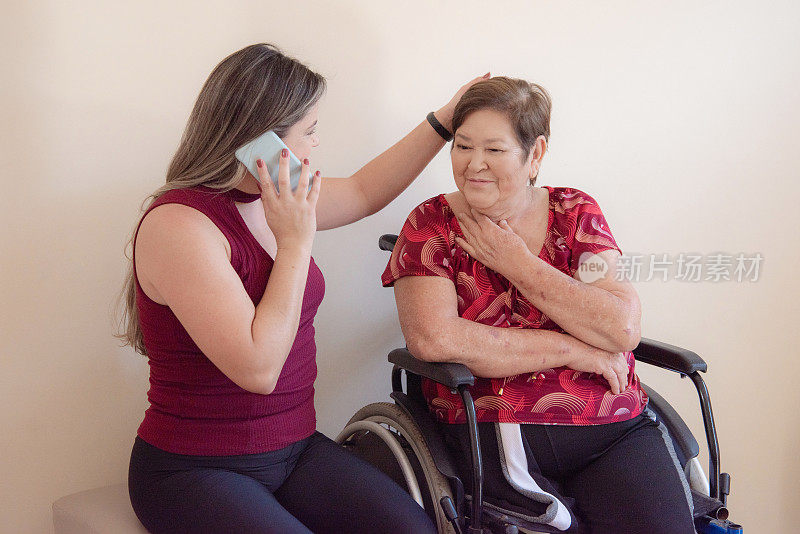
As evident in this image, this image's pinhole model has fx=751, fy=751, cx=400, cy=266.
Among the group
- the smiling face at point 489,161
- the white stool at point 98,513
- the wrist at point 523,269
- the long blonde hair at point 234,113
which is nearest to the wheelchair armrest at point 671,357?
the wrist at point 523,269

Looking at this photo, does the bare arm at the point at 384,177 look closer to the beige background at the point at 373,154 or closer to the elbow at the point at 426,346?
the beige background at the point at 373,154

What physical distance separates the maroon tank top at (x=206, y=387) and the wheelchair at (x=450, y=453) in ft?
1.04

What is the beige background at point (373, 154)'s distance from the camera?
1794 mm

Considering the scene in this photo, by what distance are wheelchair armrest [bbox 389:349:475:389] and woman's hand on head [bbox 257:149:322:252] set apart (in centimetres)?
40

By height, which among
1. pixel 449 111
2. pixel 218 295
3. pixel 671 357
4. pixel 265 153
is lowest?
pixel 671 357

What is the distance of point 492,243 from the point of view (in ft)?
5.84

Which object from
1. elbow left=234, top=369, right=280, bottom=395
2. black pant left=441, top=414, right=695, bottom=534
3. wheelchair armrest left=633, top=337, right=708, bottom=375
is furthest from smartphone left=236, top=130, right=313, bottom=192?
wheelchair armrest left=633, top=337, right=708, bottom=375

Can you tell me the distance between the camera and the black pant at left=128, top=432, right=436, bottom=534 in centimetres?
139

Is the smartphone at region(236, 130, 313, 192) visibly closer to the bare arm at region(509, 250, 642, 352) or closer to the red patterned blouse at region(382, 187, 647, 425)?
the red patterned blouse at region(382, 187, 647, 425)

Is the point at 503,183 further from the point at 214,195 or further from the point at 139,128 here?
the point at 139,128

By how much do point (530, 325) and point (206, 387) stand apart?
0.77 metres

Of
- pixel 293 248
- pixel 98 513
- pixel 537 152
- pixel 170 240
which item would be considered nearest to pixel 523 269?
pixel 537 152

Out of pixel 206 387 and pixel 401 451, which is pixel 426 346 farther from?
pixel 206 387

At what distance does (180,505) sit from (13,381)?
660 mm
